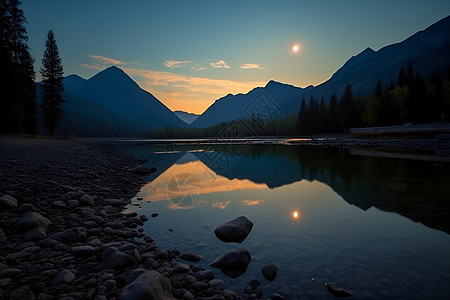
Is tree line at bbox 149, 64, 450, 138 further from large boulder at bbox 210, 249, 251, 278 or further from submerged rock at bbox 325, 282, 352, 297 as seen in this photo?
large boulder at bbox 210, 249, 251, 278

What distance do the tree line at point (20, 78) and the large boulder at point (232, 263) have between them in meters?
Result: 40.6

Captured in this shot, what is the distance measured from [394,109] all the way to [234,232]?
92095 mm

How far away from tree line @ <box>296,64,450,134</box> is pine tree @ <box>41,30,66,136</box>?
308 feet

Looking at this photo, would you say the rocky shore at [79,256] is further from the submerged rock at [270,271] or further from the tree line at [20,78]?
the tree line at [20,78]

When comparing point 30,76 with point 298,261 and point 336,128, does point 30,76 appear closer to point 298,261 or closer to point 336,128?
point 298,261

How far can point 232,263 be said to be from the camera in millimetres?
5453

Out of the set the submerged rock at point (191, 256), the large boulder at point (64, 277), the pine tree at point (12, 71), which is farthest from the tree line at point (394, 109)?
the pine tree at point (12, 71)

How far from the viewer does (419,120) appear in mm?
68125

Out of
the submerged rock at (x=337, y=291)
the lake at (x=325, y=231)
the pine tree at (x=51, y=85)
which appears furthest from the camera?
the pine tree at (x=51, y=85)

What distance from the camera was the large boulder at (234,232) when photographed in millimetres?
7045

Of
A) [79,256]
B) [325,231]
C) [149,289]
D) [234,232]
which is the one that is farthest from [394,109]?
[79,256]

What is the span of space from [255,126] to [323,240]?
152 meters

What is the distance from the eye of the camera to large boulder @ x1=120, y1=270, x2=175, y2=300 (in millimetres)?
3659

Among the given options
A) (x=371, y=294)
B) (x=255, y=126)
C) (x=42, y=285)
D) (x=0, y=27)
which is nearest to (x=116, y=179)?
(x=42, y=285)
